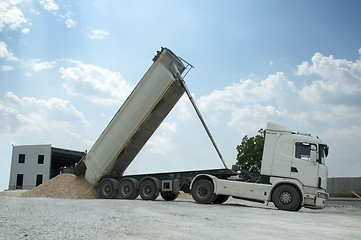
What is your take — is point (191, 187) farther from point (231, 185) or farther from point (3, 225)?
point (3, 225)

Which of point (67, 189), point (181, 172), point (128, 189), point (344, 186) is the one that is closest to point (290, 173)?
point (181, 172)

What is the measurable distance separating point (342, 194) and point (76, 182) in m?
20.3

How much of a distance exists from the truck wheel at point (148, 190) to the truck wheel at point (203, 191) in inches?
73.7

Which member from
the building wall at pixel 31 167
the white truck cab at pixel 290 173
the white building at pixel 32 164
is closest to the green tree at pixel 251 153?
the white truck cab at pixel 290 173

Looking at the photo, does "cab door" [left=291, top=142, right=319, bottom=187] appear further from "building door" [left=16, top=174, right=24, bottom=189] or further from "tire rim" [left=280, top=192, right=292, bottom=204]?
"building door" [left=16, top=174, right=24, bottom=189]

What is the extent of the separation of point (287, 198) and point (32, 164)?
38224mm

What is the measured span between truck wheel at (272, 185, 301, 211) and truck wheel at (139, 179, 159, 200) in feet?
16.6

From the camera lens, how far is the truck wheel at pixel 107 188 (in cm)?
1576

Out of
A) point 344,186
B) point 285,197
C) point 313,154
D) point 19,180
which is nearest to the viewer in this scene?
point 313,154

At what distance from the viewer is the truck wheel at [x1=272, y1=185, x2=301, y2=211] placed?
40.6 ft

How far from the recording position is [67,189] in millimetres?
16531

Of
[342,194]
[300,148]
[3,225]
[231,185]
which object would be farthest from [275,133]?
[342,194]

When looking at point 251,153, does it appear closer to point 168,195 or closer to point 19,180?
point 168,195

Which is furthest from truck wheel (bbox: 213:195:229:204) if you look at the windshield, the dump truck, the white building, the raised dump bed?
the white building
